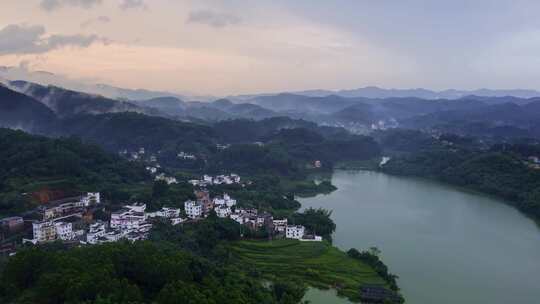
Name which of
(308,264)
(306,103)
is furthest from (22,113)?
(306,103)

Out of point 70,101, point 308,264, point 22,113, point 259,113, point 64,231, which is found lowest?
point 308,264

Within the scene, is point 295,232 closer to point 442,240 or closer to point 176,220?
point 176,220

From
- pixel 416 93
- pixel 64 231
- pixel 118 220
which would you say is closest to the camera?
pixel 64 231

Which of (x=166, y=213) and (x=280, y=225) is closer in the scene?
(x=280, y=225)

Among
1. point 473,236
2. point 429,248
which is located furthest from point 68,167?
point 473,236

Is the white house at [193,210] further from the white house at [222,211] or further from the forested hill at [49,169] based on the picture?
the forested hill at [49,169]

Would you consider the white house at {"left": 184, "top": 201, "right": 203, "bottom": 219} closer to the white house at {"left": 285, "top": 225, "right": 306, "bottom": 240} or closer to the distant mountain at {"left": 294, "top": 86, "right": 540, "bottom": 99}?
the white house at {"left": 285, "top": 225, "right": 306, "bottom": 240}

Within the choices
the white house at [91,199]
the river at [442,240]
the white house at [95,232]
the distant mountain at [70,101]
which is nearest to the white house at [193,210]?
the white house at [95,232]
